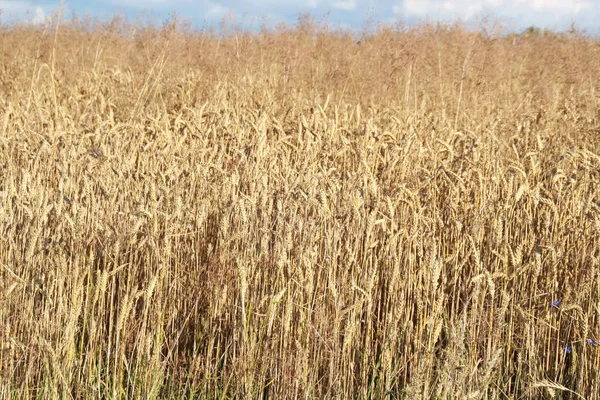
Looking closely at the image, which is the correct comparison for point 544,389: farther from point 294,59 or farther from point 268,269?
point 294,59

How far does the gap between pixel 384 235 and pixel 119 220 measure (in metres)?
0.85

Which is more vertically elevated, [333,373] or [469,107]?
[469,107]

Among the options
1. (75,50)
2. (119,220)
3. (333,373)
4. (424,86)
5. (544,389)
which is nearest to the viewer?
(333,373)

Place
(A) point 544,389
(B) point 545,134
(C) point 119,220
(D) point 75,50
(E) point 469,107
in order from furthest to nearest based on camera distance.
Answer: (D) point 75,50
(E) point 469,107
(B) point 545,134
(C) point 119,220
(A) point 544,389

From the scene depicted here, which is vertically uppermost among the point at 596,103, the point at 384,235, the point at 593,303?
the point at 596,103

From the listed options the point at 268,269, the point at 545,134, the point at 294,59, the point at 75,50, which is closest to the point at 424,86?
the point at 294,59

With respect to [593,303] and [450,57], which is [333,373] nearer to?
[593,303]

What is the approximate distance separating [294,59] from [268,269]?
379 cm

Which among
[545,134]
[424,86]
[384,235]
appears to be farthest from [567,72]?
[384,235]

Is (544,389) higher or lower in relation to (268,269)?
lower

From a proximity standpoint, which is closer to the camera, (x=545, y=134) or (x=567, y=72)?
(x=545, y=134)

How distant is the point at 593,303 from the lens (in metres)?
2.09

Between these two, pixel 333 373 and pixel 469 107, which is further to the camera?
pixel 469 107

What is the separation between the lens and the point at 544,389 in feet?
7.06
